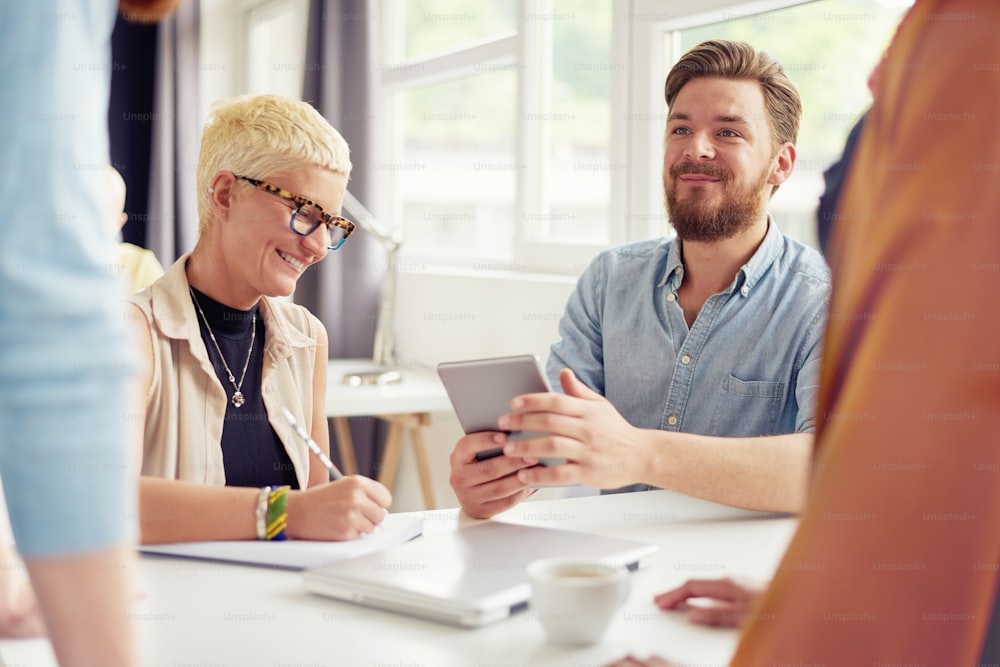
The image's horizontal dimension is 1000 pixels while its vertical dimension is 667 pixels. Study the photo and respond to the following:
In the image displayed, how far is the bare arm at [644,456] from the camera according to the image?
1351 mm

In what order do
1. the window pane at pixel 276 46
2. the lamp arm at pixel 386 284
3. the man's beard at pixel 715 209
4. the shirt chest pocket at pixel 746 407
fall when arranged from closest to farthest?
1. the shirt chest pocket at pixel 746 407
2. the man's beard at pixel 715 209
3. the lamp arm at pixel 386 284
4. the window pane at pixel 276 46

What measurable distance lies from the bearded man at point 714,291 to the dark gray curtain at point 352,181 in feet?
6.02

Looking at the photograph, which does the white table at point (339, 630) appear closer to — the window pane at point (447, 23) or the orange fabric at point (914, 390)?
the orange fabric at point (914, 390)

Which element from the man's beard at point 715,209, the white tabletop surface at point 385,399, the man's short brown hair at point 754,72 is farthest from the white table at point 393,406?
the man's short brown hair at point 754,72

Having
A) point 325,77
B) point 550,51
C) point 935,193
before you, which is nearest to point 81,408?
point 935,193

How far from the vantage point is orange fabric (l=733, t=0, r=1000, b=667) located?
31cm

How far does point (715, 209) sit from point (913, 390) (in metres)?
1.65

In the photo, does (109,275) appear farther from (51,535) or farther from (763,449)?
(763,449)

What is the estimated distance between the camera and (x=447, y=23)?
3512 millimetres

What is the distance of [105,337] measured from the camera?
0.34 m

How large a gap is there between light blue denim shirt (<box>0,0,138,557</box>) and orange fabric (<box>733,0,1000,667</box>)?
0.78 feet

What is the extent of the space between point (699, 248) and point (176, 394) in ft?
3.33

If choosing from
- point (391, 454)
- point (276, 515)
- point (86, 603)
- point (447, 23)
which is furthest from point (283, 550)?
point (447, 23)

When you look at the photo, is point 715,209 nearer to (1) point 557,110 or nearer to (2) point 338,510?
(2) point 338,510
